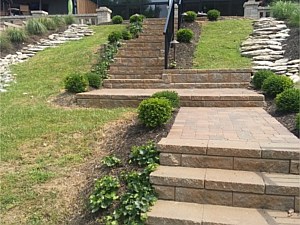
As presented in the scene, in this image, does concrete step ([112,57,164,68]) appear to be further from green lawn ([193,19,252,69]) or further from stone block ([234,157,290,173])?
stone block ([234,157,290,173])

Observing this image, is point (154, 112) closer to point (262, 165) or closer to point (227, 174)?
point (227, 174)

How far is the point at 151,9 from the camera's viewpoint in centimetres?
1496

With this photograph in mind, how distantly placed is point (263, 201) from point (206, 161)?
584 mm

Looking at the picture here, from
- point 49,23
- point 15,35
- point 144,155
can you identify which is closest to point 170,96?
point 144,155

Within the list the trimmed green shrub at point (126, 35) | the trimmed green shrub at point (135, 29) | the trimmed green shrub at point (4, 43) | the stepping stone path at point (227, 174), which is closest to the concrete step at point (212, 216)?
the stepping stone path at point (227, 174)

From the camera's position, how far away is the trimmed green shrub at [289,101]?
382cm

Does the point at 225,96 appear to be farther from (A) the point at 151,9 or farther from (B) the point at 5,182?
(A) the point at 151,9

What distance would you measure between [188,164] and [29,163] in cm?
189

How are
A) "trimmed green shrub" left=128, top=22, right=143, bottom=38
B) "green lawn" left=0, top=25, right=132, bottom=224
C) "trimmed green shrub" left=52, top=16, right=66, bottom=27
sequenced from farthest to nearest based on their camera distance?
"trimmed green shrub" left=52, top=16, right=66, bottom=27
"trimmed green shrub" left=128, top=22, right=143, bottom=38
"green lawn" left=0, top=25, right=132, bottom=224

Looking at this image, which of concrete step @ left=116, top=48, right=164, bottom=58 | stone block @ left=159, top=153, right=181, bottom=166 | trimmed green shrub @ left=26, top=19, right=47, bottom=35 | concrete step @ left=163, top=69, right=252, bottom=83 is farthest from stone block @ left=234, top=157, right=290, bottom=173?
trimmed green shrub @ left=26, top=19, right=47, bottom=35

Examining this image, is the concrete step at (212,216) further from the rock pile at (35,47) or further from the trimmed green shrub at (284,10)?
the trimmed green shrub at (284,10)

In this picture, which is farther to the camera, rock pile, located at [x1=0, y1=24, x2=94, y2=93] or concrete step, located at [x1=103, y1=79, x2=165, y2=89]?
rock pile, located at [x1=0, y1=24, x2=94, y2=93]

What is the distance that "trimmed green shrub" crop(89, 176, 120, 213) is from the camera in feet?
8.23

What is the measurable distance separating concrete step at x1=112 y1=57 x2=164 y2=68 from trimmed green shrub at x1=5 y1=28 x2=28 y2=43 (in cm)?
469
